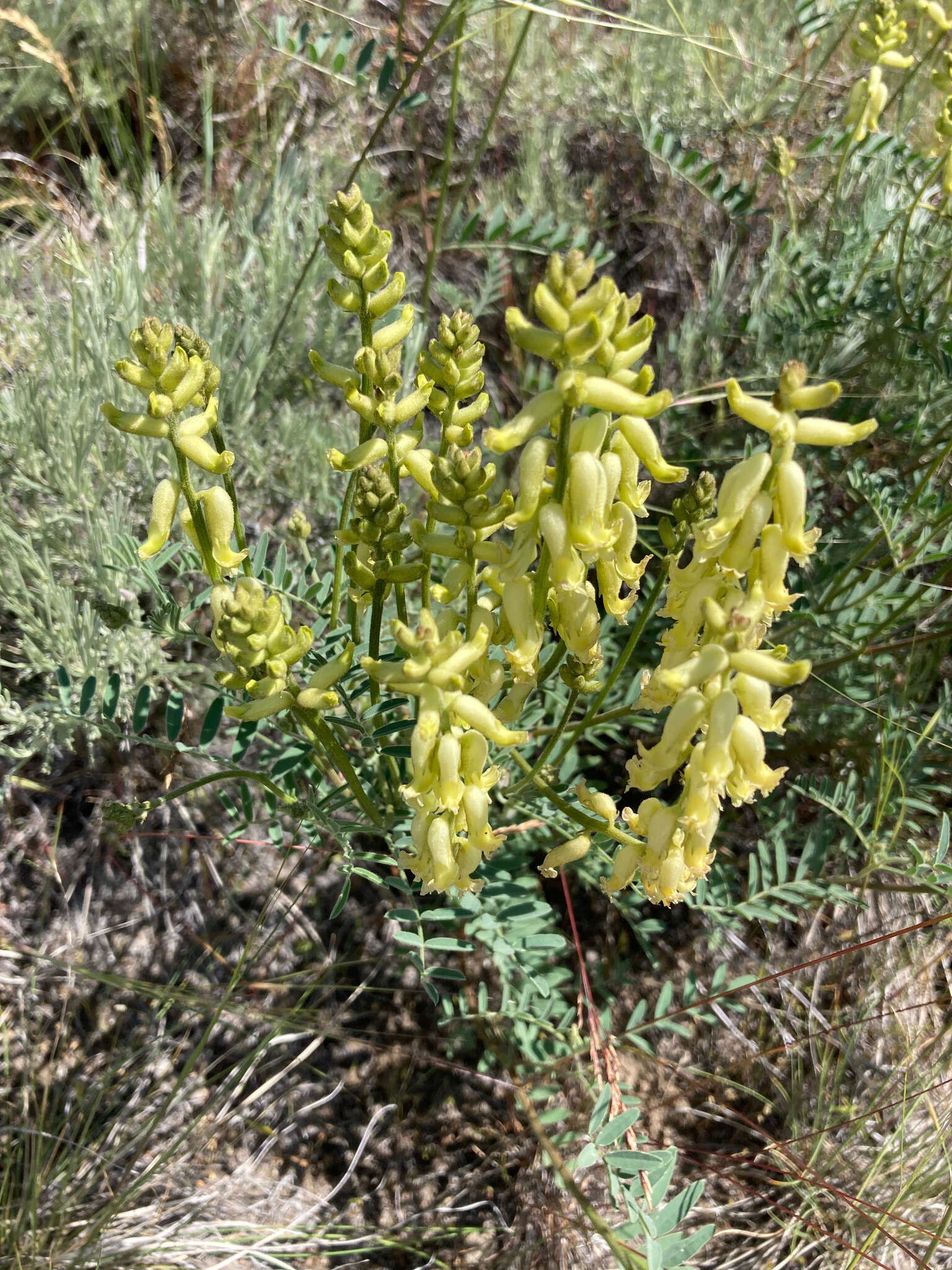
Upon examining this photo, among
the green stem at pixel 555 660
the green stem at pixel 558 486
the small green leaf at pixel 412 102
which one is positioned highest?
the small green leaf at pixel 412 102

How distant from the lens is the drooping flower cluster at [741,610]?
124 cm

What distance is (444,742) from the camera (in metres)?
1.34

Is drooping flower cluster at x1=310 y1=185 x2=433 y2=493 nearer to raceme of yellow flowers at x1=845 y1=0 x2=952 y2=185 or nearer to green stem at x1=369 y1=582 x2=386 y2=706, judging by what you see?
green stem at x1=369 y1=582 x2=386 y2=706

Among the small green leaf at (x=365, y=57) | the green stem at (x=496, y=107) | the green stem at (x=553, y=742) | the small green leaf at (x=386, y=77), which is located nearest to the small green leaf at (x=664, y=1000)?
the green stem at (x=553, y=742)

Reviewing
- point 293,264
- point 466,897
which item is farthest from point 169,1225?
point 293,264

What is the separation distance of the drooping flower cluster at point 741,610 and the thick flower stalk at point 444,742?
9.9 inches

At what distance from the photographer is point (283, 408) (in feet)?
10.0

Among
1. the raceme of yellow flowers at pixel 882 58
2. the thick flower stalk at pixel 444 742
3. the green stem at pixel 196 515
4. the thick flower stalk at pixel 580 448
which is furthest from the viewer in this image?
the raceme of yellow flowers at pixel 882 58

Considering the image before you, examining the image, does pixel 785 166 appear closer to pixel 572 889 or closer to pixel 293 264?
pixel 293 264

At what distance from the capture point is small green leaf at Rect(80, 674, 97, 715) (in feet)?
6.28

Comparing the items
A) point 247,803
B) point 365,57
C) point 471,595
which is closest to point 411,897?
point 247,803

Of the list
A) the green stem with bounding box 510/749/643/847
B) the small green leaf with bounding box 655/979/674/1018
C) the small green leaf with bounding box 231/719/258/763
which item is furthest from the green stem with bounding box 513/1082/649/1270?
the small green leaf with bounding box 231/719/258/763

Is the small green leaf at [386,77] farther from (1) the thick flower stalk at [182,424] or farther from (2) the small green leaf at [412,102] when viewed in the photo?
(1) the thick flower stalk at [182,424]

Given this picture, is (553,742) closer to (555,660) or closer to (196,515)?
(555,660)
